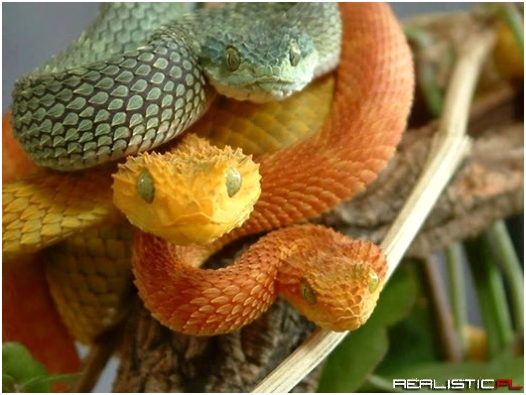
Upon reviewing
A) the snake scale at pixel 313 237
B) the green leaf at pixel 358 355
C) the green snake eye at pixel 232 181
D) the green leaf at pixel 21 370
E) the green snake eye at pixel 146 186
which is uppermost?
the green snake eye at pixel 146 186

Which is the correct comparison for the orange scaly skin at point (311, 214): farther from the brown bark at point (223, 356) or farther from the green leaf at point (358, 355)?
the green leaf at point (358, 355)

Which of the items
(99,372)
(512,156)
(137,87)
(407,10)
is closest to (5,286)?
(99,372)

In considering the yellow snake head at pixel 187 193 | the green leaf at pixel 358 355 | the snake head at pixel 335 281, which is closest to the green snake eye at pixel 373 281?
the snake head at pixel 335 281

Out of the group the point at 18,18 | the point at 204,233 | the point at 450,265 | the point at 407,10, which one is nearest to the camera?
the point at 204,233

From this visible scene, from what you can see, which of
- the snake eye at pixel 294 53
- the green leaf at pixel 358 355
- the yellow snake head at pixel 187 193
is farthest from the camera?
the green leaf at pixel 358 355

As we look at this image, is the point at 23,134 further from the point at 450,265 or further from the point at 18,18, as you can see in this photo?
the point at 450,265

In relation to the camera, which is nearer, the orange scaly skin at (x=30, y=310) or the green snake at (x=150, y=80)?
the green snake at (x=150, y=80)
